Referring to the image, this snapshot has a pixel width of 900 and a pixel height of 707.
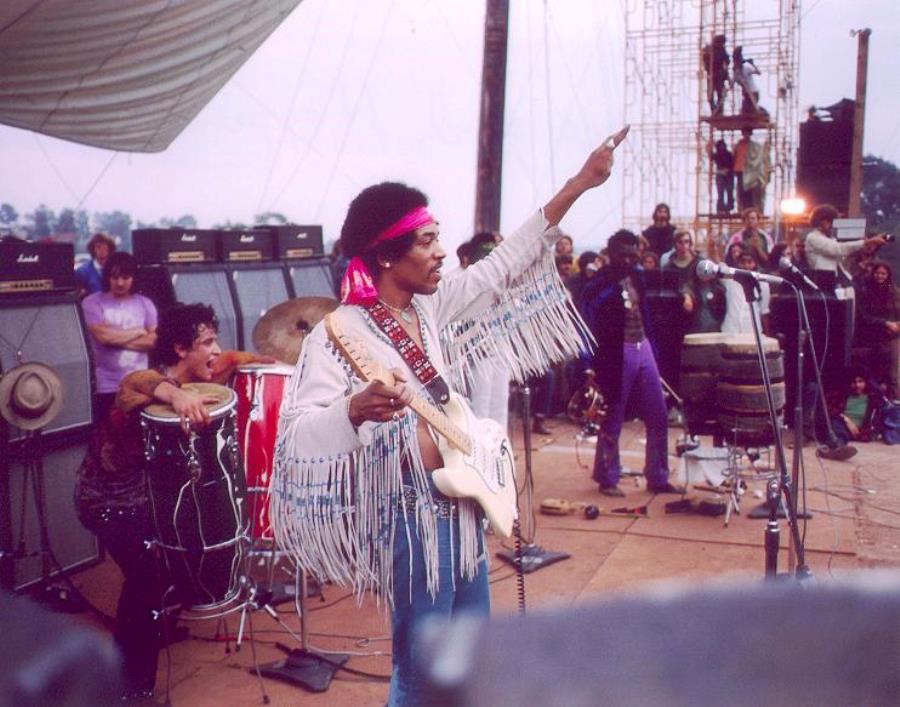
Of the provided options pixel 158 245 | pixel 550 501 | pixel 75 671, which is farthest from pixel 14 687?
pixel 158 245

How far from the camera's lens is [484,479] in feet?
9.24

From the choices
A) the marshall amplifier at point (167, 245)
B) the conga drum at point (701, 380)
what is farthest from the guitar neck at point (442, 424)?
the marshall amplifier at point (167, 245)

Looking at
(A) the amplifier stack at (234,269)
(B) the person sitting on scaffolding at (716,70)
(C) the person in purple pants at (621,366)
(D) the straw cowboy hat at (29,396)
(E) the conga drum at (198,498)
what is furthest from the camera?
(B) the person sitting on scaffolding at (716,70)

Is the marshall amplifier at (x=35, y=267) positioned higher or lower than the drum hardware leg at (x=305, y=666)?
higher

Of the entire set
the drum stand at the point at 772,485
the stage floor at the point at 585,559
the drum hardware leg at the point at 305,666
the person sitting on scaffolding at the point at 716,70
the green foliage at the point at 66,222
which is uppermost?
the person sitting on scaffolding at the point at 716,70

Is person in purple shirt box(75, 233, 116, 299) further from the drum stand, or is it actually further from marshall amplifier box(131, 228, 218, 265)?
the drum stand

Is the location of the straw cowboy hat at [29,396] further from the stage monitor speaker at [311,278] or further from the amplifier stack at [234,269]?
the stage monitor speaker at [311,278]

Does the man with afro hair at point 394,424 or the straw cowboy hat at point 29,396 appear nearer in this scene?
the man with afro hair at point 394,424

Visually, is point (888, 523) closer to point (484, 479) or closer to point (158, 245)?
point (484, 479)

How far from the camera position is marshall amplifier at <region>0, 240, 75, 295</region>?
5.74 m

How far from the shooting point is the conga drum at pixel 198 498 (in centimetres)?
398

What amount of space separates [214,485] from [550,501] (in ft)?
12.4

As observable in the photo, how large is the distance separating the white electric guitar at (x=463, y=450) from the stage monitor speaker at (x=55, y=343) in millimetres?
3607

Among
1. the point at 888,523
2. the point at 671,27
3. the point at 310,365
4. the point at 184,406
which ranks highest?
the point at 671,27
